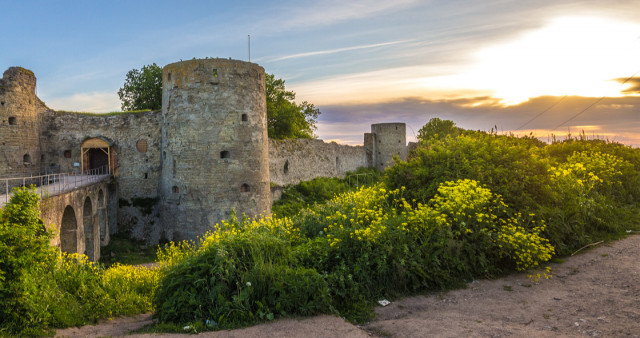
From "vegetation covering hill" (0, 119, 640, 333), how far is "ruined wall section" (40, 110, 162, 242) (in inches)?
398

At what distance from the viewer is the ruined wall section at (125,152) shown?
2123 cm

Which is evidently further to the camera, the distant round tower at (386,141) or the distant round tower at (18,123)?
the distant round tower at (386,141)

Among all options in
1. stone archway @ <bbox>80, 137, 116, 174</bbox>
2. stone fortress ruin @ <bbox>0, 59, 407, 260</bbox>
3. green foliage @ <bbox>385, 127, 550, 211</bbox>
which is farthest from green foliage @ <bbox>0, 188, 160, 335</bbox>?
stone archway @ <bbox>80, 137, 116, 174</bbox>

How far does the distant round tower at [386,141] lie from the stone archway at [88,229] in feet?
85.4

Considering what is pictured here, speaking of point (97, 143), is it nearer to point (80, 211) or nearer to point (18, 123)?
point (18, 123)

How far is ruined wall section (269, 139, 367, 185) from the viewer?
84.5 feet

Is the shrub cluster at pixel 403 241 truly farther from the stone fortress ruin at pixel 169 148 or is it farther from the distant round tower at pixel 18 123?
the distant round tower at pixel 18 123

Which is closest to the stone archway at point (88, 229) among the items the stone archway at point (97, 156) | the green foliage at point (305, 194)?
the stone archway at point (97, 156)

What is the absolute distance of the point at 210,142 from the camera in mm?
17500

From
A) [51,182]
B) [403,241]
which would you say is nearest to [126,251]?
[51,182]

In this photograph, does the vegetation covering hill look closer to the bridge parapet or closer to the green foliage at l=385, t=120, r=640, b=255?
the green foliage at l=385, t=120, r=640, b=255

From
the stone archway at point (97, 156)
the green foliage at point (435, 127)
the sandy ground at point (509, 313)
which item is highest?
the green foliage at point (435, 127)

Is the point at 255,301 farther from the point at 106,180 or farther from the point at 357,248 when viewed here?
the point at 106,180

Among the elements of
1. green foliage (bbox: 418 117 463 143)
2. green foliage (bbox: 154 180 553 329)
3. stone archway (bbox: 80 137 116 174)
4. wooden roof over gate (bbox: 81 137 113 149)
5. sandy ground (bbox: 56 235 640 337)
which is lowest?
sandy ground (bbox: 56 235 640 337)
